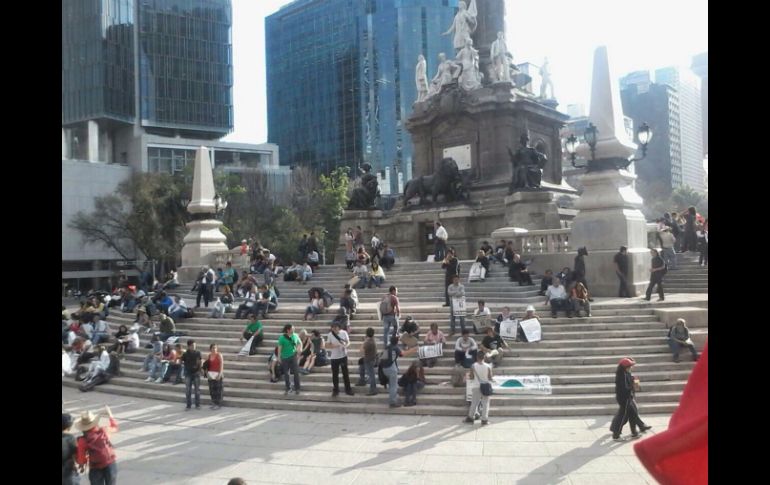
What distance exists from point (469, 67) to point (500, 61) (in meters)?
1.42

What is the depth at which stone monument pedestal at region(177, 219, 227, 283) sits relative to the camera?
1097 inches

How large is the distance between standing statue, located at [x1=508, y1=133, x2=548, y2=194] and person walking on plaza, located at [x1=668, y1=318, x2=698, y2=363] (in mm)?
12533

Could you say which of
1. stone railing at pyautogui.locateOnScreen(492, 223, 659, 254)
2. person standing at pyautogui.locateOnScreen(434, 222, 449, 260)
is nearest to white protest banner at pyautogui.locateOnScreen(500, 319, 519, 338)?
stone railing at pyautogui.locateOnScreen(492, 223, 659, 254)

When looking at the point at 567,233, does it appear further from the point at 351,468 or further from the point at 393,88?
the point at 393,88

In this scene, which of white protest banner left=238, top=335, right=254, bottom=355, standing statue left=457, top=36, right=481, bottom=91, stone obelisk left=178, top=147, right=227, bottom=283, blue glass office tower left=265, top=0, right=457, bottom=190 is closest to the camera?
white protest banner left=238, top=335, right=254, bottom=355

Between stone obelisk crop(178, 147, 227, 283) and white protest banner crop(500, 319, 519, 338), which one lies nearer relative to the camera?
white protest banner crop(500, 319, 519, 338)

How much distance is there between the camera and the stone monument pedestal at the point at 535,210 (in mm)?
24734

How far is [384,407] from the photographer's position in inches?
496

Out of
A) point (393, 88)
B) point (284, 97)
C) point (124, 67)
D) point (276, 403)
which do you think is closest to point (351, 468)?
point (276, 403)

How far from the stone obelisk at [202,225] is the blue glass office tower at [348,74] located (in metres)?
59.3

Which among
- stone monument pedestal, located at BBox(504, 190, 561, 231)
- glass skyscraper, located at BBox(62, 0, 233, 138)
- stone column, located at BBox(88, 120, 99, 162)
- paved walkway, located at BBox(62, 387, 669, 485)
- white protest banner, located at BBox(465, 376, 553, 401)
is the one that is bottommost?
paved walkway, located at BBox(62, 387, 669, 485)

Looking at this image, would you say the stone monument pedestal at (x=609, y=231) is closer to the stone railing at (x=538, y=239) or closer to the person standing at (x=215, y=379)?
the stone railing at (x=538, y=239)

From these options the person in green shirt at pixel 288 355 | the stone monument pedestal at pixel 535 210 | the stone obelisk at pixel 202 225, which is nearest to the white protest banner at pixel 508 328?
the person in green shirt at pixel 288 355

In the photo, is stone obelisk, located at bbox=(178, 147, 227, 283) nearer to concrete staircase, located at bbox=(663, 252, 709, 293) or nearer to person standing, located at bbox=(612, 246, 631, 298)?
person standing, located at bbox=(612, 246, 631, 298)
